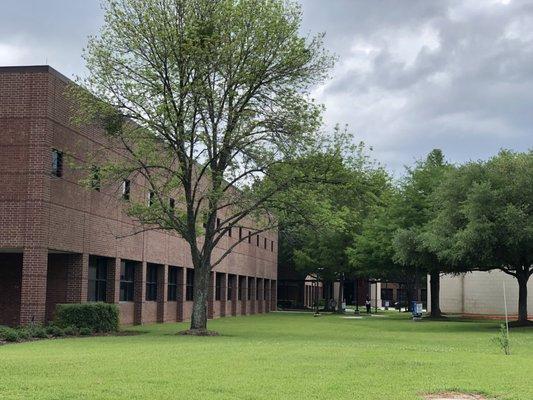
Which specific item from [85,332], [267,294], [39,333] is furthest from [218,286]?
[39,333]

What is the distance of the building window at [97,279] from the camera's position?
111ft

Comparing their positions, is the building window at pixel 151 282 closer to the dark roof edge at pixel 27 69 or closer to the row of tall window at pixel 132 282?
the row of tall window at pixel 132 282

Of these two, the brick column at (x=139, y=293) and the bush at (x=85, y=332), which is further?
the brick column at (x=139, y=293)

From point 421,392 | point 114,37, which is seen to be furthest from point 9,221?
point 421,392

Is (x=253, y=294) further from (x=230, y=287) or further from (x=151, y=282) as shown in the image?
(x=151, y=282)

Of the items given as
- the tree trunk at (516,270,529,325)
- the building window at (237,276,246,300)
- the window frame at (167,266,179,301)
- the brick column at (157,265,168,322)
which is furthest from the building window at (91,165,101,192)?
the building window at (237,276,246,300)

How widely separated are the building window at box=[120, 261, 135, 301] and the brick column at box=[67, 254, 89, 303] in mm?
5311

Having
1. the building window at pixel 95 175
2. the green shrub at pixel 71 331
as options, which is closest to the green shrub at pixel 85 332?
the green shrub at pixel 71 331

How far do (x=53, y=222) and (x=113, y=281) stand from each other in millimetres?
7058

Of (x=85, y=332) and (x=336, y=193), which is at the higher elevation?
(x=336, y=193)

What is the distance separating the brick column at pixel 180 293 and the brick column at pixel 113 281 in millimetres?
9642

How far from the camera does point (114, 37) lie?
29.8 meters

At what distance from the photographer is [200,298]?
30.9 meters

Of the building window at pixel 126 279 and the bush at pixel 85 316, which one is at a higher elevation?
the building window at pixel 126 279
